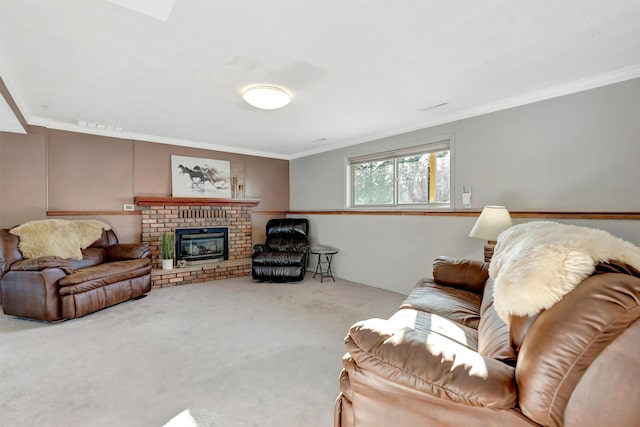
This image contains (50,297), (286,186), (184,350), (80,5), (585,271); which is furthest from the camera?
(286,186)

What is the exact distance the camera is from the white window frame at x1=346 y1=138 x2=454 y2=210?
359 cm

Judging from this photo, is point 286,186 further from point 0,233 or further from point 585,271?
point 585,271

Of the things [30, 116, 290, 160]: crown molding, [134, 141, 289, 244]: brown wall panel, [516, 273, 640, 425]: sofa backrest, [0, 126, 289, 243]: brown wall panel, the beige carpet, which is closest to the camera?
[516, 273, 640, 425]: sofa backrest

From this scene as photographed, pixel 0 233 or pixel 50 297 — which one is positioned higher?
pixel 0 233

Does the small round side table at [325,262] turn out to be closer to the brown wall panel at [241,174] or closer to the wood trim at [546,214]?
the wood trim at [546,214]

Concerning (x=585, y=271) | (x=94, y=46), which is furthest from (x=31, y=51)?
(x=585, y=271)

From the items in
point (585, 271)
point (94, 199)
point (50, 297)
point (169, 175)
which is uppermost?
point (169, 175)

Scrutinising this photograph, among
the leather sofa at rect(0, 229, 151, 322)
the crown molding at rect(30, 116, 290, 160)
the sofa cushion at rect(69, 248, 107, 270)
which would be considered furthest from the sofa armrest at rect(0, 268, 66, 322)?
the crown molding at rect(30, 116, 290, 160)

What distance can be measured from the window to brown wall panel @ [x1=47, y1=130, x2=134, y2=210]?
11.7ft

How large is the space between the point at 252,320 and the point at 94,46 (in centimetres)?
264

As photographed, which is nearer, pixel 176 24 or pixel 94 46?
pixel 176 24

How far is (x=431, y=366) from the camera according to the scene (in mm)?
1003

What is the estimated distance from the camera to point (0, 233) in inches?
127

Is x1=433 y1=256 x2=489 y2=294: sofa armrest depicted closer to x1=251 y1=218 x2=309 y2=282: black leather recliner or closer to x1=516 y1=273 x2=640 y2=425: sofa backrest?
x1=516 y1=273 x2=640 y2=425: sofa backrest
